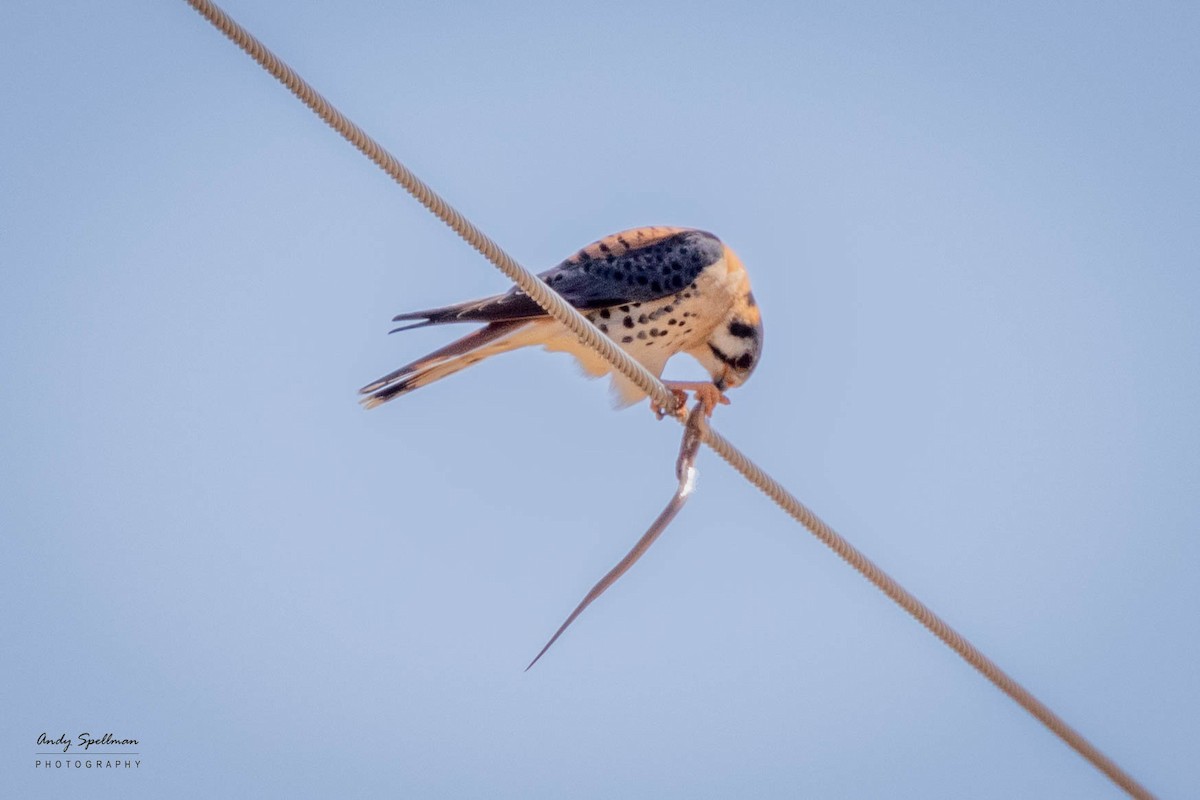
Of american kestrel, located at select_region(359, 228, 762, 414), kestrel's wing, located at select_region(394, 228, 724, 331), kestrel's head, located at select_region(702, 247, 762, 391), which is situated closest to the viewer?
american kestrel, located at select_region(359, 228, 762, 414)

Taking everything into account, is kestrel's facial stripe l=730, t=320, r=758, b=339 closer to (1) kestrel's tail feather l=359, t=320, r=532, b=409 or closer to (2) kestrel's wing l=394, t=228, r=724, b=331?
(2) kestrel's wing l=394, t=228, r=724, b=331

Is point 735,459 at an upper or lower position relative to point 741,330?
lower

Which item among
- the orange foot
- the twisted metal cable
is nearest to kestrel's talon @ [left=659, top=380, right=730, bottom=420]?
the orange foot

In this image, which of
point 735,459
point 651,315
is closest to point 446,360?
point 651,315

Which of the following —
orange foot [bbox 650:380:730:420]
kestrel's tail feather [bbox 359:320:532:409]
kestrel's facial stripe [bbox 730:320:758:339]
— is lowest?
kestrel's tail feather [bbox 359:320:532:409]

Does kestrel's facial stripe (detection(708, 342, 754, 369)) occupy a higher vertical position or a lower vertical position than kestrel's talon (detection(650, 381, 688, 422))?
higher

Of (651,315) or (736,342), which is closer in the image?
(651,315)

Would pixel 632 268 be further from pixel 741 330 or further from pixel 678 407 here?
pixel 678 407
